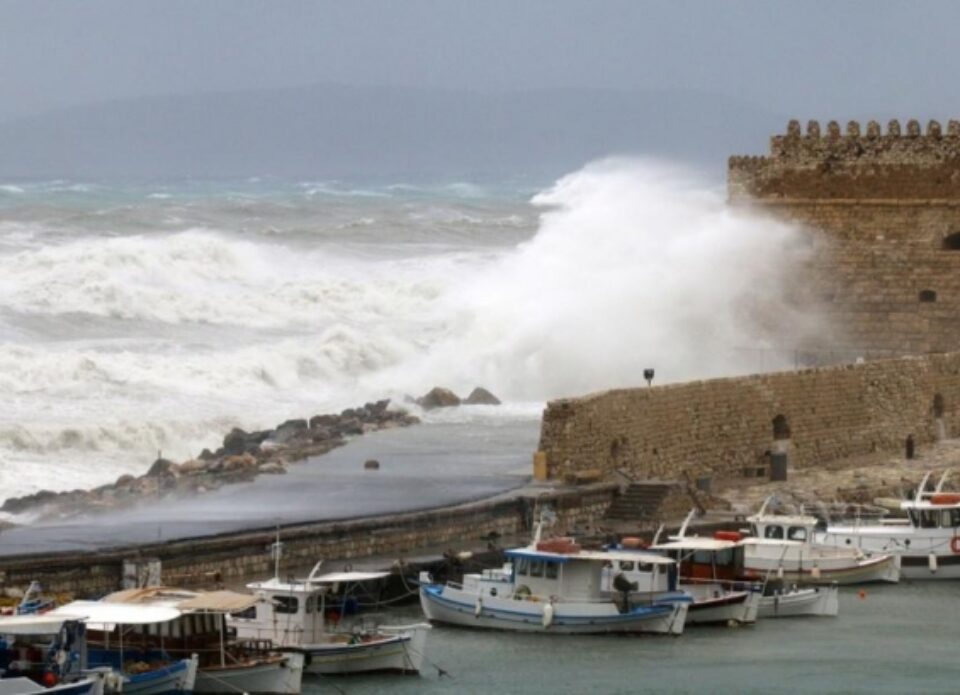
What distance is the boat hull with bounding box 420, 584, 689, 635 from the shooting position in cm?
2703

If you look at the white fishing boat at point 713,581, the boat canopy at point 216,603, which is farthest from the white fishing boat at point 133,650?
the white fishing boat at point 713,581

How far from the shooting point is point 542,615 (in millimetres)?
27016

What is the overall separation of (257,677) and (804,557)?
350 inches

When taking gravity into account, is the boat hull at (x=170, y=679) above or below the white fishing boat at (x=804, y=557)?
below

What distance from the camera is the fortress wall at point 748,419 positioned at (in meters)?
33.2

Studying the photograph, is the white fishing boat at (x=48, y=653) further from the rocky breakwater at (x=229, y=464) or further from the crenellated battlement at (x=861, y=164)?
the crenellated battlement at (x=861, y=164)

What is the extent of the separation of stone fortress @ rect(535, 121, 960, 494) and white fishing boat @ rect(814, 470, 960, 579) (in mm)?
4034

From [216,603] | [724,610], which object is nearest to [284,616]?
[216,603]

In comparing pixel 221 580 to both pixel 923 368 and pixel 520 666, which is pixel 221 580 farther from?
pixel 923 368

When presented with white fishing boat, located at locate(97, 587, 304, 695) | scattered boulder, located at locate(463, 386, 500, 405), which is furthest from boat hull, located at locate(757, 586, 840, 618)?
scattered boulder, located at locate(463, 386, 500, 405)

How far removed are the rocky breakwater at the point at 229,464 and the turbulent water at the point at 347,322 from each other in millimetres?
1179

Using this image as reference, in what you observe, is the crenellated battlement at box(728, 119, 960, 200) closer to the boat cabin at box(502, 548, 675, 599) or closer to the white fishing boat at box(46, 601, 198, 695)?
the boat cabin at box(502, 548, 675, 599)

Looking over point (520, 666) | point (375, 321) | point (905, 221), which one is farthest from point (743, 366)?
point (520, 666)

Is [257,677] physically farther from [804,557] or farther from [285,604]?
[804,557]
